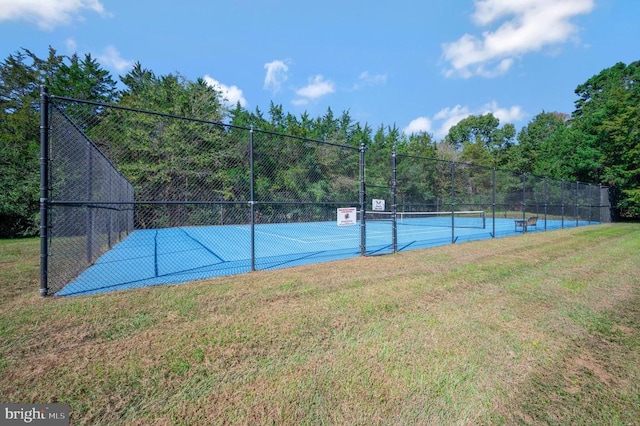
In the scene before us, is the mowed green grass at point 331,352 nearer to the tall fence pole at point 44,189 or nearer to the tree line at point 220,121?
the tall fence pole at point 44,189

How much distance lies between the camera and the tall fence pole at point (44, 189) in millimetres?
3639

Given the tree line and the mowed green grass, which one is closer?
the mowed green grass

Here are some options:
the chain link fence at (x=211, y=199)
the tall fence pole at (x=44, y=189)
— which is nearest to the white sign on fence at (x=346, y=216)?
the chain link fence at (x=211, y=199)

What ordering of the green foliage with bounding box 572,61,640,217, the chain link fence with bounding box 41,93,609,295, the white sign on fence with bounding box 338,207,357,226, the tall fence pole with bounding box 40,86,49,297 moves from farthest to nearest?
the green foliage with bounding box 572,61,640,217 < the white sign on fence with bounding box 338,207,357,226 < the chain link fence with bounding box 41,93,609,295 < the tall fence pole with bounding box 40,86,49,297

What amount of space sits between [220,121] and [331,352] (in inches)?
873

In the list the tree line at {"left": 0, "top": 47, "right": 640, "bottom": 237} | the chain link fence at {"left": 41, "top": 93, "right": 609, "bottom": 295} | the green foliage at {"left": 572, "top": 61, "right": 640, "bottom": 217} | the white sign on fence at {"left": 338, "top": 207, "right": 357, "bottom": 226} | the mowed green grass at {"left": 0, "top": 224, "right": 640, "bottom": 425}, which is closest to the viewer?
the mowed green grass at {"left": 0, "top": 224, "right": 640, "bottom": 425}

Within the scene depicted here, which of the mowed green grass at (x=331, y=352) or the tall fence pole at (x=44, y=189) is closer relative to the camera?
the mowed green grass at (x=331, y=352)

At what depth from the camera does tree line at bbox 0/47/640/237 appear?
12.6 meters

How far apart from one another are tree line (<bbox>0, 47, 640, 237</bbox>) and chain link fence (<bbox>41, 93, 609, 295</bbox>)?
548 mm

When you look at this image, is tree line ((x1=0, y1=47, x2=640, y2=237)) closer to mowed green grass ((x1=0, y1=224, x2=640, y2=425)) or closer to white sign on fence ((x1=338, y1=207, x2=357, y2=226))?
white sign on fence ((x1=338, y1=207, x2=357, y2=226))

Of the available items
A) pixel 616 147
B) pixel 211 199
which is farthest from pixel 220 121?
pixel 616 147

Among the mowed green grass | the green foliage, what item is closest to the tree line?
the green foliage

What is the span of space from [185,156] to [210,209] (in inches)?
101

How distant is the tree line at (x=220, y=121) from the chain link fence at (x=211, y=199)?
548mm
